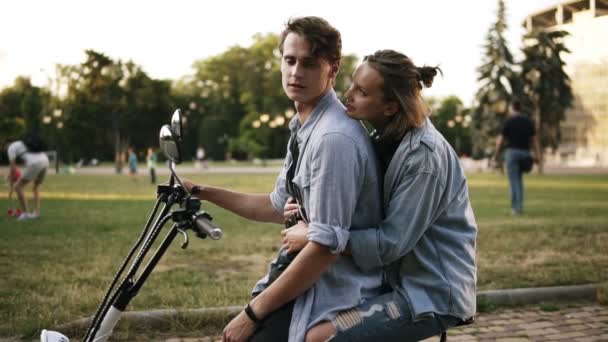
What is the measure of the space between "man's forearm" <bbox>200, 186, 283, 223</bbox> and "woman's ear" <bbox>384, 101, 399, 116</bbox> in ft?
3.03

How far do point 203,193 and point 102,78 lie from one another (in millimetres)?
A: 57372

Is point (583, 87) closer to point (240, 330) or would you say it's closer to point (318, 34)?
point (318, 34)

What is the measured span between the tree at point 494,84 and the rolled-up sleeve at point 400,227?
52.0 m

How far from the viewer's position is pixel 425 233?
7.57 feet

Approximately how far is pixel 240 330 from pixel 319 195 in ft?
1.83

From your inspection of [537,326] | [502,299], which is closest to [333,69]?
[537,326]

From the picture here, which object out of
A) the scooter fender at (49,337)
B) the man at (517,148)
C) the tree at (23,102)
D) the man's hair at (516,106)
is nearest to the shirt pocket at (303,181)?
the scooter fender at (49,337)

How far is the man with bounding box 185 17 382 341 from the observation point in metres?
2.08

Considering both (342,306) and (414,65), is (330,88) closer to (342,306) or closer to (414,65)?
(414,65)

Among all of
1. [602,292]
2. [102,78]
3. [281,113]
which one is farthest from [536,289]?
[281,113]

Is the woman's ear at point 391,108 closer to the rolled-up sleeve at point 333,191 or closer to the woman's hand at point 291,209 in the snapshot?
the rolled-up sleeve at point 333,191

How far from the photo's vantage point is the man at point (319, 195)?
6.82 feet

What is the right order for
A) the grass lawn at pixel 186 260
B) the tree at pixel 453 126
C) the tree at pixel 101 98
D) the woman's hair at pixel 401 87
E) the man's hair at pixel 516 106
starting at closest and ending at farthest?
the woman's hair at pixel 401 87, the grass lawn at pixel 186 260, the man's hair at pixel 516 106, the tree at pixel 101 98, the tree at pixel 453 126

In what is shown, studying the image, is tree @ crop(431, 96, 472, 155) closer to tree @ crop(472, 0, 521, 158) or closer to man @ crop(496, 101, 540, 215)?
tree @ crop(472, 0, 521, 158)
